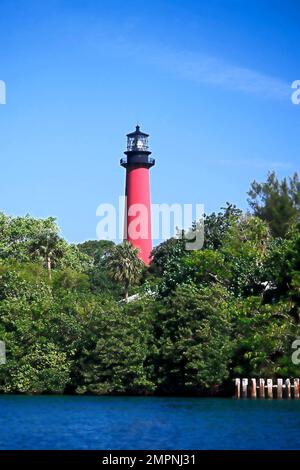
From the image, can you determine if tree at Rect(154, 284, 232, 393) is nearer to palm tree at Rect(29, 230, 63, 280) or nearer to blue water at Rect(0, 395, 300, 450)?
blue water at Rect(0, 395, 300, 450)

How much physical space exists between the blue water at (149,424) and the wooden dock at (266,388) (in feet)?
4.01

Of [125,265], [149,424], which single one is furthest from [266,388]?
[125,265]

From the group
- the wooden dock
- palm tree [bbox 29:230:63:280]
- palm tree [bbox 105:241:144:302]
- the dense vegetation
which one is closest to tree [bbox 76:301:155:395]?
the dense vegetation

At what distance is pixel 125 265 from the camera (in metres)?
80.1

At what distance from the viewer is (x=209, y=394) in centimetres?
5203

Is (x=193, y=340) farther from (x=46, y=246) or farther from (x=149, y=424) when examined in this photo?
(x=46, y=246)

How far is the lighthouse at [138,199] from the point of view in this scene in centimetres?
8350

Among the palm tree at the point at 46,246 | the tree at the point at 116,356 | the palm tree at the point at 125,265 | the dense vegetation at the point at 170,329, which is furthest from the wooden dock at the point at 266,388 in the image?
the palm tree at the point at 46,246

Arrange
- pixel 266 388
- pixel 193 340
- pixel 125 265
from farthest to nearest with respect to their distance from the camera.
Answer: pixel 125 265 → pixel 193 340 → pixel 266 388

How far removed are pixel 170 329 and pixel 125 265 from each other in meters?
27.0

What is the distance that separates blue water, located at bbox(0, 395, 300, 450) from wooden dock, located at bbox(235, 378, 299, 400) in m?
1.22

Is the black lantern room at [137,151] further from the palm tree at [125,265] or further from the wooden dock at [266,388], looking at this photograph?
the wooden dock at [266,388]

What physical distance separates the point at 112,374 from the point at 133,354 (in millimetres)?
1556
